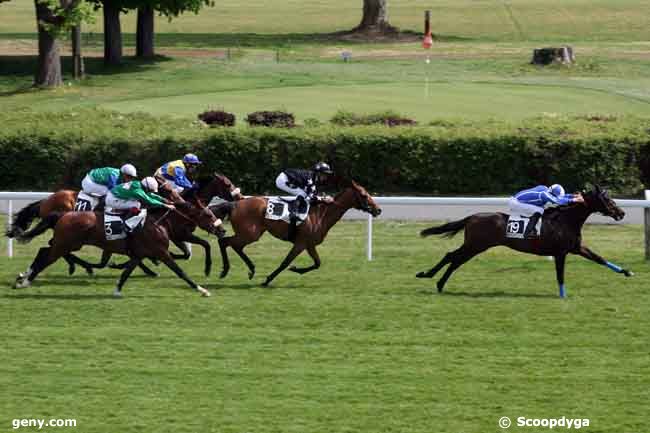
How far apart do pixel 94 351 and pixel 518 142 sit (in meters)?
10.5

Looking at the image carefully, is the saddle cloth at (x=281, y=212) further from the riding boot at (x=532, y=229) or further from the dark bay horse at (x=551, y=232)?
the riding boot at (x=532, y=229)

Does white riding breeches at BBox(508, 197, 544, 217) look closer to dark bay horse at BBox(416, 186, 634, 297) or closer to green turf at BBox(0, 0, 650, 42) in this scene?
dark bay horse at BBox(416, 186, 634, 297)

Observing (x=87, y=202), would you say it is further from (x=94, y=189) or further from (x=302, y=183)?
(x=302, y=183)

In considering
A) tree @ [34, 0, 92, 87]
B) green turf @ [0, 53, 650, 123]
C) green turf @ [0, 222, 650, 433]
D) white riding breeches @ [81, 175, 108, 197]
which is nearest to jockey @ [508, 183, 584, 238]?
green turf @ [0, 222, 650, 433]

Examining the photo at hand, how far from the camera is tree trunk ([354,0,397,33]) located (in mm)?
47281

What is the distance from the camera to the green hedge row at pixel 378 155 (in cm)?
1903

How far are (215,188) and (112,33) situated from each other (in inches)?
911

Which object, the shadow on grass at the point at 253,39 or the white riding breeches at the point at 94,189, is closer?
the white riding breeches at the point at 94,189

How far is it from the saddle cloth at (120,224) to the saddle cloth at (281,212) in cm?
151

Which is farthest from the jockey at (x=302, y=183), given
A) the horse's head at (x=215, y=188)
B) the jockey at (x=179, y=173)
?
the jockey at (x=179, y=173)

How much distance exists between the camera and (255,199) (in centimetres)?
1345

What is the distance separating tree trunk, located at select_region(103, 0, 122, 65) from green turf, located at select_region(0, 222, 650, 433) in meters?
22.0

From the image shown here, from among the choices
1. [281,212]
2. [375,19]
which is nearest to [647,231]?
[281,212]

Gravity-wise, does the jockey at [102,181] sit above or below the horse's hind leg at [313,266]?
above
